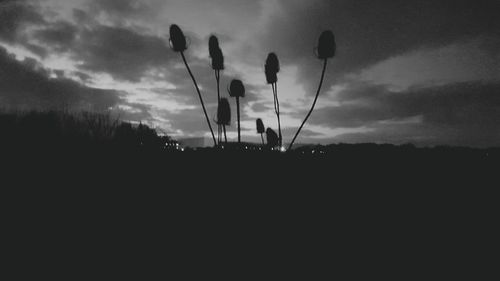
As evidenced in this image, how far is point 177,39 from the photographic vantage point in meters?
8.97

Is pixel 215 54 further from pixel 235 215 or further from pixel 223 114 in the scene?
pixel 235 215

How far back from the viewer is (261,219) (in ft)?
11.0

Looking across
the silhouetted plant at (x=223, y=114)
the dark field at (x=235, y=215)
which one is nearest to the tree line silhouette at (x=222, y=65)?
the silhouetted plant at (x=223, y=114)

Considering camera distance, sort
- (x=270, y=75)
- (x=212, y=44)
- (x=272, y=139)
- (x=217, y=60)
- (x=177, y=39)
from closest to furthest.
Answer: (x=177, y=39) → (x=212, y=44) → (x=217, y=60) → (x=270, y=75) → (x=272, y=139)

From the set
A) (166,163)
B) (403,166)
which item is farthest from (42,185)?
(403,166)

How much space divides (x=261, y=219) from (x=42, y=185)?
251 centimetres

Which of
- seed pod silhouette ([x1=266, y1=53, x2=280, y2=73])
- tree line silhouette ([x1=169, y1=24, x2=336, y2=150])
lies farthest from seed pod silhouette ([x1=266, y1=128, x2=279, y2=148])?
seed pod silhouette ([x1=266, y1=53, x2=280, y2=73])

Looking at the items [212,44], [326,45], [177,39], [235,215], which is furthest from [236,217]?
[326,45]

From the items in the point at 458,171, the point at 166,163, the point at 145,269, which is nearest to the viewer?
the point at 145,269

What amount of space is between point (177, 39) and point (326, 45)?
4540mm

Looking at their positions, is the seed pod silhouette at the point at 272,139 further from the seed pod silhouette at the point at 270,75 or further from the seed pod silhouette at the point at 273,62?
the seed pod silhouette at the point at 273,62

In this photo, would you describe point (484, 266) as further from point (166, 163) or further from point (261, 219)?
point (166, 163)

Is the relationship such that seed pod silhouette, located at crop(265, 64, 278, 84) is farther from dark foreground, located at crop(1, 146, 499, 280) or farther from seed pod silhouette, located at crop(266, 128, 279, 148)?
dark foreground, located at crop(1, 146, 499, 280)

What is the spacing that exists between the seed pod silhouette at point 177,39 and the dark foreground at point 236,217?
525 cm
